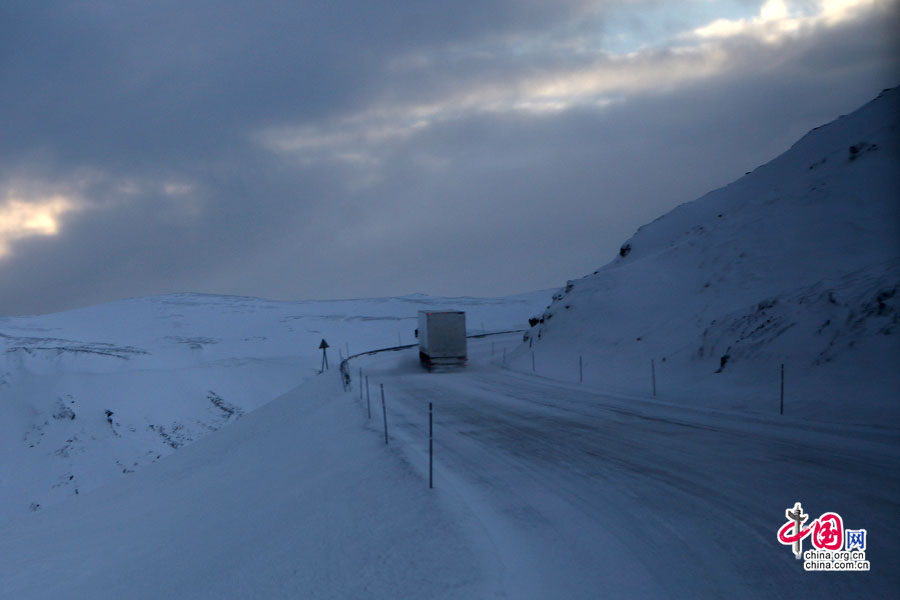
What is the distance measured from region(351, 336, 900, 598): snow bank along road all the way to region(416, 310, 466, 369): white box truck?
61.7ft

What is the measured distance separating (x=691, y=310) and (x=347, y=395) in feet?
52.3

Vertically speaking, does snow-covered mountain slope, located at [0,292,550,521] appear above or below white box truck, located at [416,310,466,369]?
below

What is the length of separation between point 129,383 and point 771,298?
1794 inches

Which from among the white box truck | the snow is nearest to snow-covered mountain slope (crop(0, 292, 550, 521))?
the snow

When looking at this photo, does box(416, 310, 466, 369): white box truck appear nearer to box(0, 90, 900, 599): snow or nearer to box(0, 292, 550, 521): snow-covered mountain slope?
box(0, 90, 900, 599): snow

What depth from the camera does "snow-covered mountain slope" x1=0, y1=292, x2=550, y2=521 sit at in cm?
3662

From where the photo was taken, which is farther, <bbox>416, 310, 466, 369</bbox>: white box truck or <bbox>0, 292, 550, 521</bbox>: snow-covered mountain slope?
<bbox>416, 310, 466, 369</bbox>: white box truck

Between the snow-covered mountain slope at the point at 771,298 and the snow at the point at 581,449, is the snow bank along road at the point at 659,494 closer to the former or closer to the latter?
the snow at the point at 581,449

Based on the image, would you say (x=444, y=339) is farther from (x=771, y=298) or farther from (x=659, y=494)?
(x=659, y=494)

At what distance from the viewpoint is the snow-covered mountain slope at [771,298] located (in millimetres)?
17797

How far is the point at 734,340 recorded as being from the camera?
2266 cm

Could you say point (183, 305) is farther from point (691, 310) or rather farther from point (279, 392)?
point (691, 310)

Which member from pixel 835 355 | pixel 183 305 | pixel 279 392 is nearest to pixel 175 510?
pixel 835 355

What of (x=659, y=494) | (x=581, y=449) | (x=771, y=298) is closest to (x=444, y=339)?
(x=771, y=298)
